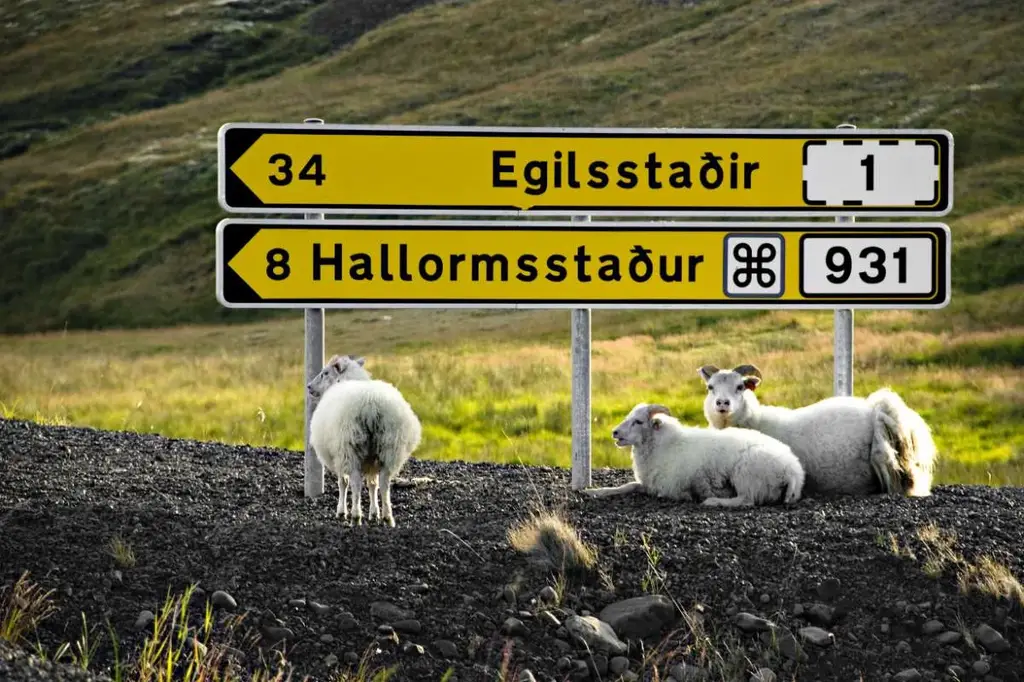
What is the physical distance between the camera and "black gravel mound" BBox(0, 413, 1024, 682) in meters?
7.61

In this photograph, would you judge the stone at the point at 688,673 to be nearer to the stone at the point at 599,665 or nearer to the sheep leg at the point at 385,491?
the stone at the point at 599,665

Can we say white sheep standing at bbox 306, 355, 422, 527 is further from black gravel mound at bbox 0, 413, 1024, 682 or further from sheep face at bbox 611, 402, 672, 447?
sheep face at bbox 611, 402, 672, 447

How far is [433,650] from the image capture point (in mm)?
7711

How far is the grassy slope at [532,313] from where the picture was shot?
21953 mm

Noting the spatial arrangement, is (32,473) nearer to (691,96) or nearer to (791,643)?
(791,643)

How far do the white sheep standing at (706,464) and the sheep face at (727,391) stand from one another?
0.46 m

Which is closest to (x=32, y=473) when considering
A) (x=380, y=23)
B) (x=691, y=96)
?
(x=691, y=96)

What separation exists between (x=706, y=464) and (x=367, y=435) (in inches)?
109

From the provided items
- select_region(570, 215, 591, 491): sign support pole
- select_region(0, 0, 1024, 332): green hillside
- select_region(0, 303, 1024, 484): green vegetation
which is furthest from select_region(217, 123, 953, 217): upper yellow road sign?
select_region(0, 0, 1024, 332): green hillside

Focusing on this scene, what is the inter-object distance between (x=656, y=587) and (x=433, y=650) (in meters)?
1.53

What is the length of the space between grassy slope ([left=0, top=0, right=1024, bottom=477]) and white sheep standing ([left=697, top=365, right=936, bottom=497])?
414 cm

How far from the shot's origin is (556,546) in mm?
8742

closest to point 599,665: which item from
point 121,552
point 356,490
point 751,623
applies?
point 751,623

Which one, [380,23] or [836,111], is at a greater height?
[380,23]
